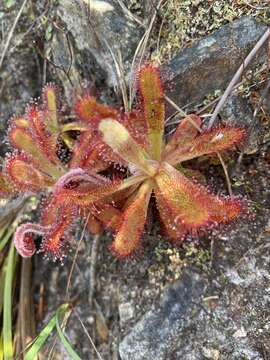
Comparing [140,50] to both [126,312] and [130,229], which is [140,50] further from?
[126,312]

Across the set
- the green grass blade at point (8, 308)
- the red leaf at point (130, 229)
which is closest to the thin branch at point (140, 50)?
the red leaf at point (130, 229)

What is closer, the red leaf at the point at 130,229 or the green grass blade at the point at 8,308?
the red leaf at the point at 130,229

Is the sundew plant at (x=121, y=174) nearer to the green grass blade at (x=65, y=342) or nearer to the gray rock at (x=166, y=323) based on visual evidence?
the gray rock at (x=166, y=323)

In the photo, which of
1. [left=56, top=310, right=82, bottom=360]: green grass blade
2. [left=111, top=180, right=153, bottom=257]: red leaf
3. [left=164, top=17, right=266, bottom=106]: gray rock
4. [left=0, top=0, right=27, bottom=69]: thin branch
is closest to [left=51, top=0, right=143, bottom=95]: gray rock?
[left=0, top=0, right=27, bottom=69]: thin branch

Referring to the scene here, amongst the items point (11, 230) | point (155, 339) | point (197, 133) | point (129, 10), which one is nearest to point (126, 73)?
point (129, 10)

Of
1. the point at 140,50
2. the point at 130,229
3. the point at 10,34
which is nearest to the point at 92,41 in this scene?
the point at 140,50

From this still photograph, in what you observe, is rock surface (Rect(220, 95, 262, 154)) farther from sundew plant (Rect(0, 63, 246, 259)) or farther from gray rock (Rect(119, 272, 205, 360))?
gray rock (Rect(119, 272, 205, 360))

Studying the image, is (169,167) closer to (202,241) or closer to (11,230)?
(202,241)
